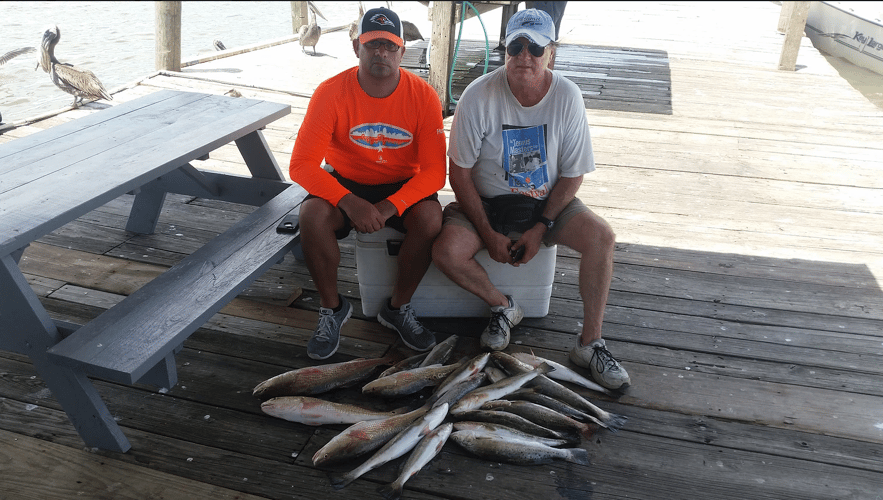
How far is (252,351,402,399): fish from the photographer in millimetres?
2205

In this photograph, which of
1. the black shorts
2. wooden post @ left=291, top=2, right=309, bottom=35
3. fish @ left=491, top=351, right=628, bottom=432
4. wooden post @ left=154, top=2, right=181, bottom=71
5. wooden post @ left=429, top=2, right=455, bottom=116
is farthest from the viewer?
wooden post @ left=291, top=2, right=309, bottom=35

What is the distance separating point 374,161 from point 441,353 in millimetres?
817

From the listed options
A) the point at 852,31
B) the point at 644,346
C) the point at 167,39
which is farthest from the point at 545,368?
the point at 852,31

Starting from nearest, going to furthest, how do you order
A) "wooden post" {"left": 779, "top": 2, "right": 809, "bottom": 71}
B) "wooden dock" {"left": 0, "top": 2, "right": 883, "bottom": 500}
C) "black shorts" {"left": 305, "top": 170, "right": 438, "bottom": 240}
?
"wooden dock" {"left": 0, "top": 2, "right": 883, "bottom": 500}, "black shorts" {"left": 305, "top": 170, "right": 438, "bottom": 240}, "wooden post" {"left": 779, "top": 2, "right": 809, "bottom": 71}

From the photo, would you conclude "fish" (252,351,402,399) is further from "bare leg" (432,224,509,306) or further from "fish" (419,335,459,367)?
"bare leg" (432,224,509,306)

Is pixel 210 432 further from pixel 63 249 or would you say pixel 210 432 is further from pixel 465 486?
pixel 63 249

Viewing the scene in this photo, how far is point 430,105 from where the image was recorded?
249 cm

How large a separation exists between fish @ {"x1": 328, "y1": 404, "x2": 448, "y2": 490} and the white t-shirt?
1017 millimetres

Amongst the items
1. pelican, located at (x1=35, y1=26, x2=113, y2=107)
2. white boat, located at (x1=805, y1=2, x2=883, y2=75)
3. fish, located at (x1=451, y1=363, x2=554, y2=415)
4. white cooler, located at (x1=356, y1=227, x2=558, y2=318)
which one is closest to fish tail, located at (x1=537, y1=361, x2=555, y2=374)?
fish, located at (x1=451, y1=363, x2=554, y2=415)

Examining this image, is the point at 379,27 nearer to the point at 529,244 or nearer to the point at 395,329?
the point at 529,244

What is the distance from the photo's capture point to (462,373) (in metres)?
2.21

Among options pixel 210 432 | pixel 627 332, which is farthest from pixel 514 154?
pixel 210 432

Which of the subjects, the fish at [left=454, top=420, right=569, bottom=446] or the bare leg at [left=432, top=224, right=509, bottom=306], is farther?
the bare leg at [left=432, top=224, right=509, bottom=306]

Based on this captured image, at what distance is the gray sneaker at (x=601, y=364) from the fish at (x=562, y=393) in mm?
143
